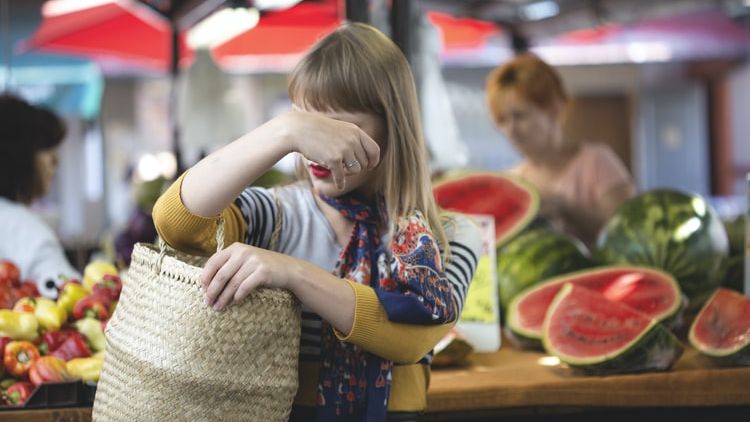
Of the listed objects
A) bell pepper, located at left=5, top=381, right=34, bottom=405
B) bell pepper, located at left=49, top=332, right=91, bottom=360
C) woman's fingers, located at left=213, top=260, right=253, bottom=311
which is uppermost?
woman's fingers, located at left=213, top=260, right=253, bottom=311

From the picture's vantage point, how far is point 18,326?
1979 millimetres

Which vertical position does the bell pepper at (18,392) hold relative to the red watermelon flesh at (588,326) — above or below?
above

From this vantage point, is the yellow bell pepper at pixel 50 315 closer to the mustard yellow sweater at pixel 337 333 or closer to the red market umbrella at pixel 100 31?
the mustard yellow sweater at pixel 337 333

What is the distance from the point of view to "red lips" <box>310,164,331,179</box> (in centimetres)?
156

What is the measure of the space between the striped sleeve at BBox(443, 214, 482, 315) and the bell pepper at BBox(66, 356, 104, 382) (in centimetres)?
74

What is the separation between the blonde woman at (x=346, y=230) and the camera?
138 cm

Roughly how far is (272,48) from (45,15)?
1518 millimetres

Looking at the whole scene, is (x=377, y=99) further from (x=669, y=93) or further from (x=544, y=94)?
(x=669, y=93)

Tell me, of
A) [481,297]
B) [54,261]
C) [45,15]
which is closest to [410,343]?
[481,297]

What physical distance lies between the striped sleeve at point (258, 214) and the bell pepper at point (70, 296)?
0.69 meters

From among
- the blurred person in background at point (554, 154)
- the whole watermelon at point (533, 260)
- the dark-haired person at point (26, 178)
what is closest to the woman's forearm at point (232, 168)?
the whole watermelon at point (533, 260)

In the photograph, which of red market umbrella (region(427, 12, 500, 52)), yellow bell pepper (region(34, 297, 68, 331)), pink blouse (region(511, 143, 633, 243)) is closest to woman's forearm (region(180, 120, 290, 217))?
yellow bell pepper (region(34, 297, 68, 331))

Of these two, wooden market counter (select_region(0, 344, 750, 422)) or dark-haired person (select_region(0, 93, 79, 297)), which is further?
dark-haired person (select_region(0, 93, 79, 297))

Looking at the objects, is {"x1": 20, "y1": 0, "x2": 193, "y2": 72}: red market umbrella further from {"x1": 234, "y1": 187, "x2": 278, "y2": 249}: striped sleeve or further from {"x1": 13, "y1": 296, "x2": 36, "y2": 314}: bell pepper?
{"x1": 234, "y1": 187, "x2": 278, "y2": 249}: striped sleeve
